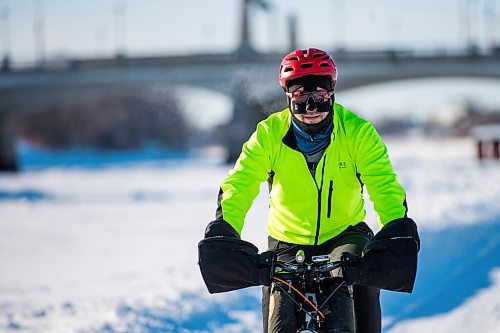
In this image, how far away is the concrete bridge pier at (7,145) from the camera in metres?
51.2

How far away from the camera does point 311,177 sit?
3600 millimetres

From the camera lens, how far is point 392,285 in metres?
3.13

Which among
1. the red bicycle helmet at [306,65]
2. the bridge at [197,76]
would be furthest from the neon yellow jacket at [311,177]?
the bridge at [197,76]

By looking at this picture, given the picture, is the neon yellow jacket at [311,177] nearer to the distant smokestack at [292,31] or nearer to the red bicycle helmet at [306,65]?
the red bicycle helmet at [306,65]

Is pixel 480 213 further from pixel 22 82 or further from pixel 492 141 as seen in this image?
pixel 22 82

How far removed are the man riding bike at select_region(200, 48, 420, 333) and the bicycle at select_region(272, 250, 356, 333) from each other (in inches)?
→ 8.0

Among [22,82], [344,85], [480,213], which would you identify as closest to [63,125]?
→ [22,82]

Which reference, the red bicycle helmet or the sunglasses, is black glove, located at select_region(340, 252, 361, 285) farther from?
the red bicycle helmet

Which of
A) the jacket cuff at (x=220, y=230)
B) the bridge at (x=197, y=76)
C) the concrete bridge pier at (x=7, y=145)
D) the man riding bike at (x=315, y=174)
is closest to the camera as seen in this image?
the jacket cuff at (x=220, y=230)

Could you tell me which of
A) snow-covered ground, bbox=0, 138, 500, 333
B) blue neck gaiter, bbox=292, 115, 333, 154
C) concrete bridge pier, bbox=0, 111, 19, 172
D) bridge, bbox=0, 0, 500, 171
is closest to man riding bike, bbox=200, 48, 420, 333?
blue neck gaiter, bbox=292, 115, 333, 154

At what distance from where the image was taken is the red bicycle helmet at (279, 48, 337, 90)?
3584 millimetres

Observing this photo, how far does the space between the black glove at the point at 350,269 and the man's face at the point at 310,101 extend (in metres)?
0.76

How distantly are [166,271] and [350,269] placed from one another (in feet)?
20.4

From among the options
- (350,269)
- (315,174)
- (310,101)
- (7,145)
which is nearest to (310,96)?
(310,101)
